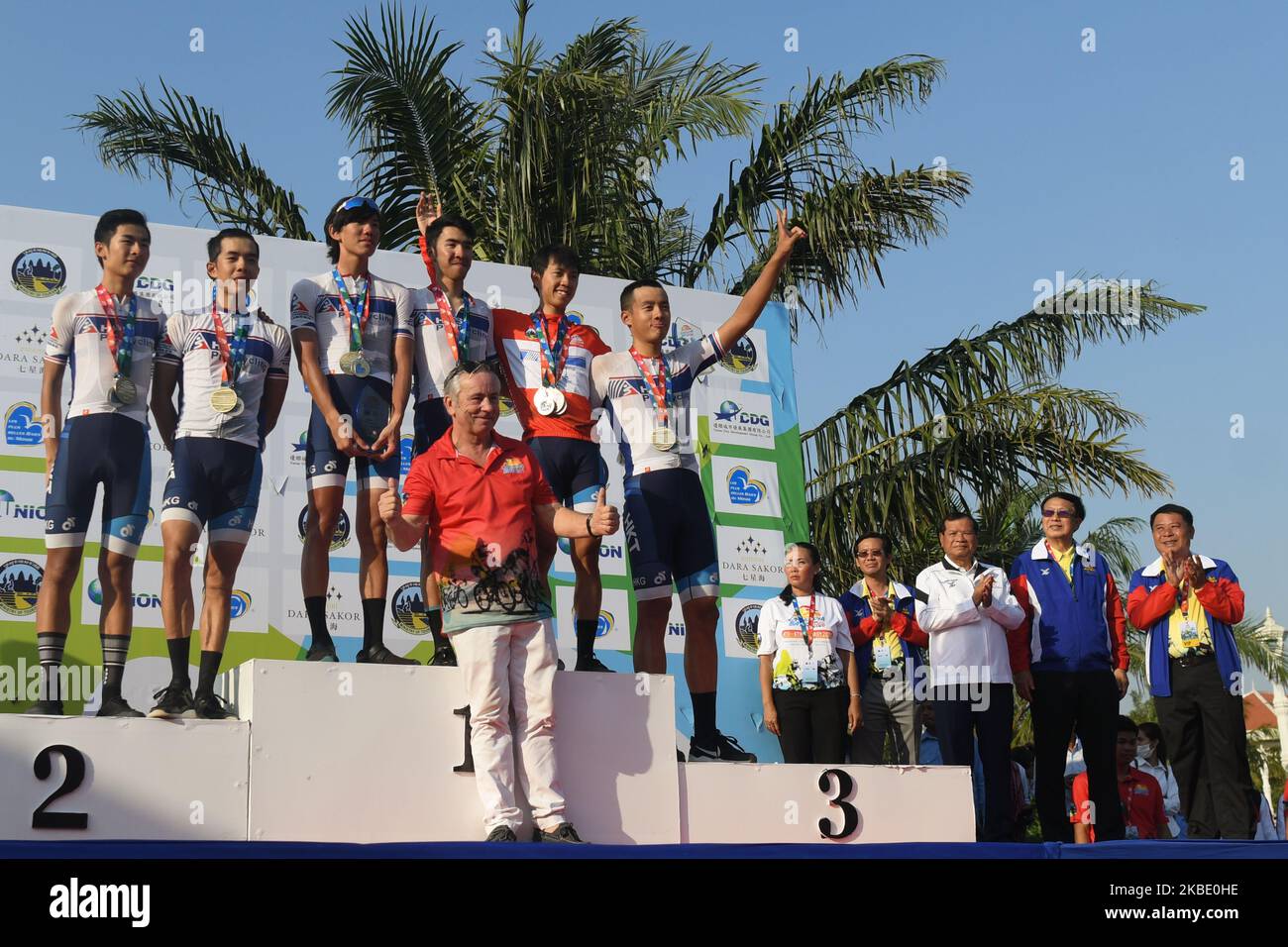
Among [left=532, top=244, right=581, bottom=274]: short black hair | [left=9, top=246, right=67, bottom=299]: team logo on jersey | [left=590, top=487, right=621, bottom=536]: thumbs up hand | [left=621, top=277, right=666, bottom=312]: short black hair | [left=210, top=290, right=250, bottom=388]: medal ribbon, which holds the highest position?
[left=9, top=246, right=67, bottom=299]: team logo on jersey

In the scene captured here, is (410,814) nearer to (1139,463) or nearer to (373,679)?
(373,679)

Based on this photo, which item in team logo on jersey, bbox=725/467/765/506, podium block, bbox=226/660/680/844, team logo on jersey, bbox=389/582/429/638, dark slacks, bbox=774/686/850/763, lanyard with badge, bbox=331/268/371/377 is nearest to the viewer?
podium block, bbox=226/660/680/844

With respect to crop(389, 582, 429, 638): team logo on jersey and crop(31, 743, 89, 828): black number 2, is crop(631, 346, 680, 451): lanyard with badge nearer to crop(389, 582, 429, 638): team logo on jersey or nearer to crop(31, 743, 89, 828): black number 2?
crop(31, 743, 89, 828): black number 2

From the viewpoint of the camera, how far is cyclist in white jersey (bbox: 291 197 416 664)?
499 cm

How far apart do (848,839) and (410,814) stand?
1.56 m

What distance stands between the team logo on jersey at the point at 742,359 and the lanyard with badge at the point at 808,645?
3.08 metres

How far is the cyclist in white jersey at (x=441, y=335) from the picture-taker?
5.20m

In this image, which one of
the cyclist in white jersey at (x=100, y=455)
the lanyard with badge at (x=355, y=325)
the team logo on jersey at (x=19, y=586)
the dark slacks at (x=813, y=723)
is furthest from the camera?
the team logo on jersey at (x=19, y=586)

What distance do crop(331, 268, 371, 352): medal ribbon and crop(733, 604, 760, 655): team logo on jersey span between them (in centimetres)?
382

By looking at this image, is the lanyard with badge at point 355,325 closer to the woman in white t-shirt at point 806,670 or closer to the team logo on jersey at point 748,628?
the woman in white t-shirt at point 806,670

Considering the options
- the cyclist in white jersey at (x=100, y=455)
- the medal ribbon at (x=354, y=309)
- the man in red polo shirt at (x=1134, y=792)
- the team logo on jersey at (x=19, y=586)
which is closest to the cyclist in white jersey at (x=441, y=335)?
the medal ribbon at (x=354, y=309)

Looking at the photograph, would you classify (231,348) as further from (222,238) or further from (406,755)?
(406,755)

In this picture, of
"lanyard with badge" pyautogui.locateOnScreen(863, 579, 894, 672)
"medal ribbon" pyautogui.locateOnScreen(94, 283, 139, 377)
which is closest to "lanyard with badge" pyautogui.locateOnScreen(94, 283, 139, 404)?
"medal ribbon" pyautogui.locateOnScreen(94, 283, 139, 377)

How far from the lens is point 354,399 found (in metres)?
5.05
